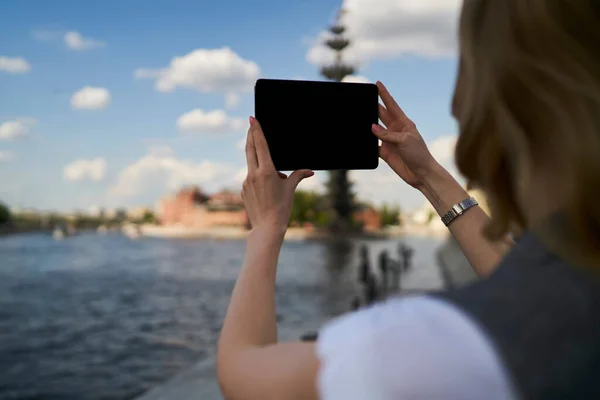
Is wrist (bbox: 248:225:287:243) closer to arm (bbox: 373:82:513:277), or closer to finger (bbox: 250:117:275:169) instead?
finger (bbox: 250:117:275:169)

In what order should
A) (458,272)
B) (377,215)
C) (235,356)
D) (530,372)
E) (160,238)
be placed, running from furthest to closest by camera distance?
(160,238), (377,215), (458,272), (235,356), (530,372)

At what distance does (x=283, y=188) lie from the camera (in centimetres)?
106

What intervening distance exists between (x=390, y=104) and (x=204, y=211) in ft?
304

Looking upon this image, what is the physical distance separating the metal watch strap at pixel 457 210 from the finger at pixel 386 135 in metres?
0.18

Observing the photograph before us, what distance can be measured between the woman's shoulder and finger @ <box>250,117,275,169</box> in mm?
460

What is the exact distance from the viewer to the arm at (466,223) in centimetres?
124

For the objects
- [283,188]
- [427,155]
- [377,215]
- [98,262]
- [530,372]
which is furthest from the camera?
[377,215]

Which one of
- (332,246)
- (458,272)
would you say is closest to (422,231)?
(332,246)

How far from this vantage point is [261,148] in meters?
1.07

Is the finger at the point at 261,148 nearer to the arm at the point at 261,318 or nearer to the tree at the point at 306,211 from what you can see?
the arm at the point at 261,318

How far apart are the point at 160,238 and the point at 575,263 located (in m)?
116

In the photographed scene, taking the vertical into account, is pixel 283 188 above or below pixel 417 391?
above

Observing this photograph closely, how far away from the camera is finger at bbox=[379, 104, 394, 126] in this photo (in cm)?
137

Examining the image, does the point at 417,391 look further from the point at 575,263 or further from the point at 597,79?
the point at 597,79
